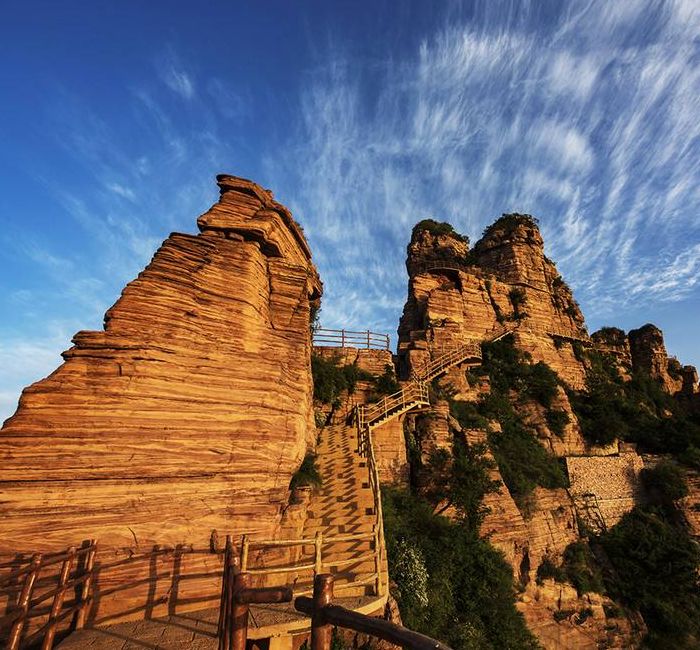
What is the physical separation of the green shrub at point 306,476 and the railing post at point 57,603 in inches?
211

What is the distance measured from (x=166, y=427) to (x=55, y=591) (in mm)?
3050

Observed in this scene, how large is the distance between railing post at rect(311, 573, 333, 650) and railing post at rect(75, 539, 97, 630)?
16.8 ft

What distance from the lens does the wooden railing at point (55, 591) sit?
4.78 m

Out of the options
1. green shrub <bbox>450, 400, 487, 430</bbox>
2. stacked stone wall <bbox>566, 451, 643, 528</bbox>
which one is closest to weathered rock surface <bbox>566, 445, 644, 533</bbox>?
stacked stone wall <bbox>566, 451, 643, 528</bbox>

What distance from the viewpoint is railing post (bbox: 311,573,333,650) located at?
2746 millimetres

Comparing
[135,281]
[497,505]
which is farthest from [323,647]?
[497,505]

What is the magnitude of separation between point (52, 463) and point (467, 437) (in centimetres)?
1738

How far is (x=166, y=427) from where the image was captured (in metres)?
7.75

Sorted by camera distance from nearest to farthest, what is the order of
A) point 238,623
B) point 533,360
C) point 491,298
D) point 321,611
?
point 321,611 → point 238,623 → point 533,360 → point 491,298

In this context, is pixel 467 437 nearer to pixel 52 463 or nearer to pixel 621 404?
pixel 52 463

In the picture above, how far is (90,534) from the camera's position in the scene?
6582 mm

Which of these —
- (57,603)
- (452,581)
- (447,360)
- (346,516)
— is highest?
(447,360)

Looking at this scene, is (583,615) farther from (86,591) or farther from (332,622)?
(332,622)

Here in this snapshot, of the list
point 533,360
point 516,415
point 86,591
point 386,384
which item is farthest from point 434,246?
point 86,591
